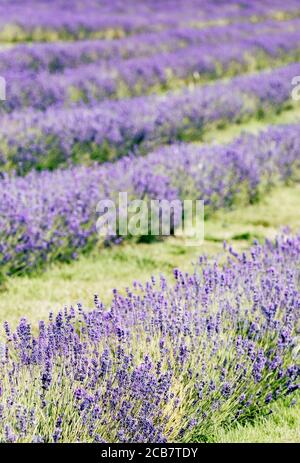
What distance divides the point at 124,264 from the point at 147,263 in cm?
16

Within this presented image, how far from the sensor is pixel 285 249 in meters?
3.82

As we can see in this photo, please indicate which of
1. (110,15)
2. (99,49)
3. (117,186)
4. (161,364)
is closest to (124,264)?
(117,186)

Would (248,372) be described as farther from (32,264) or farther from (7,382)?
(32,264)

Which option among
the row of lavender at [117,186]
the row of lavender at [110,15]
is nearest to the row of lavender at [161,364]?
the row of lavender at [117,186]

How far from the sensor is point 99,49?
12711 mm

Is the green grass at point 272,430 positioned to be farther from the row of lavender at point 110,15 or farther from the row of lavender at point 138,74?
the row of lavender at point 110,15

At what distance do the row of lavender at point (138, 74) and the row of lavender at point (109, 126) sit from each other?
104 cm

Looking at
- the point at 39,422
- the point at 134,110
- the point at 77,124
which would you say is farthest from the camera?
the point at 134,110

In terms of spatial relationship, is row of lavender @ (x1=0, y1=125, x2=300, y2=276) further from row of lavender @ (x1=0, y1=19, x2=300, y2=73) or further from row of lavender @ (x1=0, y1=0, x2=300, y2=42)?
row of lavender @ (x1=0, y1=0, x2=300, y2=42)

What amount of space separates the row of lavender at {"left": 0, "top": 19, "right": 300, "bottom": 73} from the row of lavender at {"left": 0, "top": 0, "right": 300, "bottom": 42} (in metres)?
2.56

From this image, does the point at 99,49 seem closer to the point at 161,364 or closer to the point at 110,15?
the point at 110,15

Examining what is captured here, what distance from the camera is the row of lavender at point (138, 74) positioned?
348 inches

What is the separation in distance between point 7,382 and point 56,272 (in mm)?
2064

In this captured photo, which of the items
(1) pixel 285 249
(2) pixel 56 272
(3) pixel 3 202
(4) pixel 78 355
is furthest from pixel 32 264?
(4) pixel 78 355
